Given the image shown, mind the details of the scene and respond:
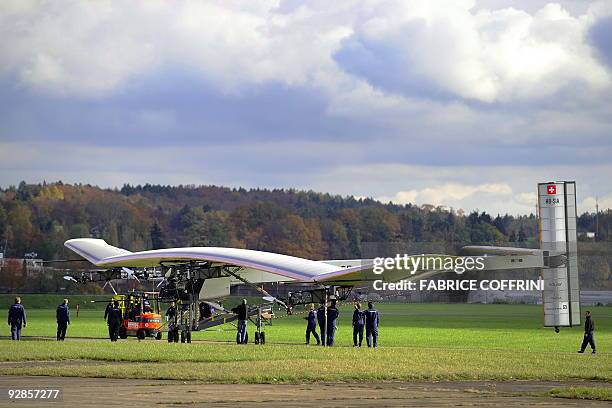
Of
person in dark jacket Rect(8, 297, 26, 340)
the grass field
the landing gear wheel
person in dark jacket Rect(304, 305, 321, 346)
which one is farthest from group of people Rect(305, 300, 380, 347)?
person in dark jacket Rect(8, 297, 26, 340)

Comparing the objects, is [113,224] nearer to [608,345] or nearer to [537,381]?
[608,345]

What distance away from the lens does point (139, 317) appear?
43094 mm

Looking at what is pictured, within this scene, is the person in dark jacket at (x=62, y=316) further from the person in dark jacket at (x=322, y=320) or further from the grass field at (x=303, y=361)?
the person in dark jacket at (x=322, y=320)

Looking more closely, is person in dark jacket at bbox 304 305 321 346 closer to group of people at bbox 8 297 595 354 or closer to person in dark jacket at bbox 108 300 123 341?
group of people at bbox 8 297 595 354

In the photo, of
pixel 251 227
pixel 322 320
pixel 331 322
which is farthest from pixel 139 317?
pixel 251 227

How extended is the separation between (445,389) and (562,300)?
18.0 metres

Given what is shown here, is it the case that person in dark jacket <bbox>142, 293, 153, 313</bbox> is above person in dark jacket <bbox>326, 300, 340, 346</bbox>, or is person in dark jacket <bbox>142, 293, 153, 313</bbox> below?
above

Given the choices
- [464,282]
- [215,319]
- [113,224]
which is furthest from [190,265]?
[113,224]

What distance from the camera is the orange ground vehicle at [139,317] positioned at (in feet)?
140

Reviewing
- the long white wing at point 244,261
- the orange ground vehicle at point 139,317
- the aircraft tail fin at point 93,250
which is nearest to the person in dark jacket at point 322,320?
the long white wing at point 244,261

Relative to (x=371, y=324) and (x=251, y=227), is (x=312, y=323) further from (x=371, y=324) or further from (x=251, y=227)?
(x=251, y=227)

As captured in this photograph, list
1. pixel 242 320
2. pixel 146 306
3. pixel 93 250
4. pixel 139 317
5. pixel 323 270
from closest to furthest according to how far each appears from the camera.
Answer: pixel 323 270 < pixel 242 320 < pixel 139 317 < pixel 146 306 < pixel 93 250

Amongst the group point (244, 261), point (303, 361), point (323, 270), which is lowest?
point (303, 361)

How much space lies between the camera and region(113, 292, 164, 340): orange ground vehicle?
42812mm
